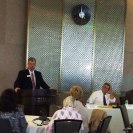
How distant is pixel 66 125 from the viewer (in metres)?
4.82

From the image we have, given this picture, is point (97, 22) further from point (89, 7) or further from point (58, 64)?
point (58, 64)

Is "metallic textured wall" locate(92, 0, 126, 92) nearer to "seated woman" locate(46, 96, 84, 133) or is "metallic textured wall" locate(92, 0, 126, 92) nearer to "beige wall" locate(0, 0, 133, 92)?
"beige wall" locate(0, 0, 133, 92)

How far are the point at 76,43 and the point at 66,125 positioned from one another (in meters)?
5.22

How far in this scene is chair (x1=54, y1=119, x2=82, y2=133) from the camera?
482 centimetres

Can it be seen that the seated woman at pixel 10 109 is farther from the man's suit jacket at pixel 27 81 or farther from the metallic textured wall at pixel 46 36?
the metallic textured wall at pixel 46 36

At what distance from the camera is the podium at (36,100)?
6.71m

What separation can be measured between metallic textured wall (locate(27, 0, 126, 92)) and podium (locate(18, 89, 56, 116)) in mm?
2773

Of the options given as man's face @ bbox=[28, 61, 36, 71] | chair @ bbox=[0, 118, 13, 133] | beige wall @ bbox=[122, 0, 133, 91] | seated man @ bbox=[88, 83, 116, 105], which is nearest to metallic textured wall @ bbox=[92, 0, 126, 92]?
beige wall @ bbox=[122, 0, 133, 91]

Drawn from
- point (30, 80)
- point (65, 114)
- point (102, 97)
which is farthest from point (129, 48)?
point (65, 114)

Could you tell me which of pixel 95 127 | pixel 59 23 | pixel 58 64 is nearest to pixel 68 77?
pixel 58 64

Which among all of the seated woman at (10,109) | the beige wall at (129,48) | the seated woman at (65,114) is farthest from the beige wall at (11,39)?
the seated woman at (10,109)

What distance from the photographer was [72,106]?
17.9 ft

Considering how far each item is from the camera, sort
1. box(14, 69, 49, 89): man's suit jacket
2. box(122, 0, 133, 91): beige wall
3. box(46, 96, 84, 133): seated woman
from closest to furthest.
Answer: box(46, 96, 84, 133): seated woman
box(14, 69, 49, 89): man's suit jacket
box(122, 0, 133, 91): beige wall

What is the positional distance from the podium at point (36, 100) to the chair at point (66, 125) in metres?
1.79
